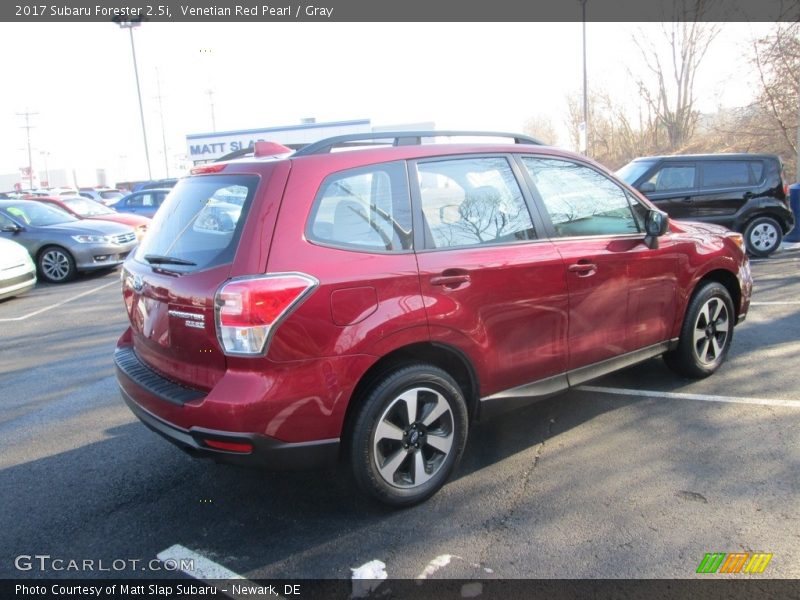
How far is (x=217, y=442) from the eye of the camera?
273cm

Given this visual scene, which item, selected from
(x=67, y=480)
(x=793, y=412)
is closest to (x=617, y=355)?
(x=793, y=412)

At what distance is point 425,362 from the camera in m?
3.17

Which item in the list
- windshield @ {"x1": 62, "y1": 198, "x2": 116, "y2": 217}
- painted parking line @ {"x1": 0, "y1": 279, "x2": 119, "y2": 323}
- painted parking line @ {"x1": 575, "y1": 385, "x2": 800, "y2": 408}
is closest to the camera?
painted parking line @ {"x1": 575, "y1": 385, "x2": 800, "y2": 408}

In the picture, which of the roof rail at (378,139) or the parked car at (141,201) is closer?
the roof rail at (378,139)

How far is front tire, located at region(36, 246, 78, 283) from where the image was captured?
441 inches

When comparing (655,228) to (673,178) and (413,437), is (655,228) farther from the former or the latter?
(673,178)

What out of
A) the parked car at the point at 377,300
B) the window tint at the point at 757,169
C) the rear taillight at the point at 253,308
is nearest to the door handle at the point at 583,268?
the parked car at the point at 377,300

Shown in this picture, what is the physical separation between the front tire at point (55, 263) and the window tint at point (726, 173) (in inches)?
444

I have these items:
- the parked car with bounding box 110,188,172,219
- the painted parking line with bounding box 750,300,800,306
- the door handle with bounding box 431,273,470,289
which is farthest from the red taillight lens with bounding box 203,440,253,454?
the parked car with bounding box 110,188,172,219

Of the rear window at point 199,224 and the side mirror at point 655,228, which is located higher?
the rear window at point 199,224

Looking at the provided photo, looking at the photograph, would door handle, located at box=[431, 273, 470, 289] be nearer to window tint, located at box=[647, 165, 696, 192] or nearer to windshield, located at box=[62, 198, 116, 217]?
window tint, located at box=[647, 165, 696, 192]

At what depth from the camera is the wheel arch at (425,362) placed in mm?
2963

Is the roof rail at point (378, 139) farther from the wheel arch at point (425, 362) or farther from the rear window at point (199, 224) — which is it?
the wheel arch at point (425, 362)

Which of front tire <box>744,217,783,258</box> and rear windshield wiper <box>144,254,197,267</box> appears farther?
front tire <box>744,217,783,258</box>
